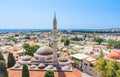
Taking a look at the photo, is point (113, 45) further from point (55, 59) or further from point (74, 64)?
point (55, 59)

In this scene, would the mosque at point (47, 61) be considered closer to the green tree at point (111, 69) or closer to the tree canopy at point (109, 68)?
the tree canopy at point (109, 68)

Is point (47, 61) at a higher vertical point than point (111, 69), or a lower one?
lower

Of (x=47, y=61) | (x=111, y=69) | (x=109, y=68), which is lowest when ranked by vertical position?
(x=47, y=61)

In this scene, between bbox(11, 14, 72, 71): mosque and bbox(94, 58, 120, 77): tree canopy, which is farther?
bbox(11, 14, 72, 71): mosque

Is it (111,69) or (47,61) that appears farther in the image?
(47,61)

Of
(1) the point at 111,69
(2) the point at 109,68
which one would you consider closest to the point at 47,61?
(2) the point at 109,68

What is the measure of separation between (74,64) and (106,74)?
1427cm

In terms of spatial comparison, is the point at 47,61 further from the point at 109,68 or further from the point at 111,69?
the point at 111,69

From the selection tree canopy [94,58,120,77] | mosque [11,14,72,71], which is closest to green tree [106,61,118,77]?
tree canopy [94,58,120,77]

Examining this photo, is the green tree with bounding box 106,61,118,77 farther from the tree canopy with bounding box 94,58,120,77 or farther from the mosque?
the mosque

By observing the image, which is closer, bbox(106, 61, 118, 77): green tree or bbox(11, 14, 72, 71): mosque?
bbox(106, 61, 118, 77): green tree

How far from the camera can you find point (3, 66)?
2138 cm

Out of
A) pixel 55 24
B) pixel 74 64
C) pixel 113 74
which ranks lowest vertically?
pixel 74 64

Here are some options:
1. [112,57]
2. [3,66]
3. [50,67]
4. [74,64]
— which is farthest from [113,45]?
[3,66]
